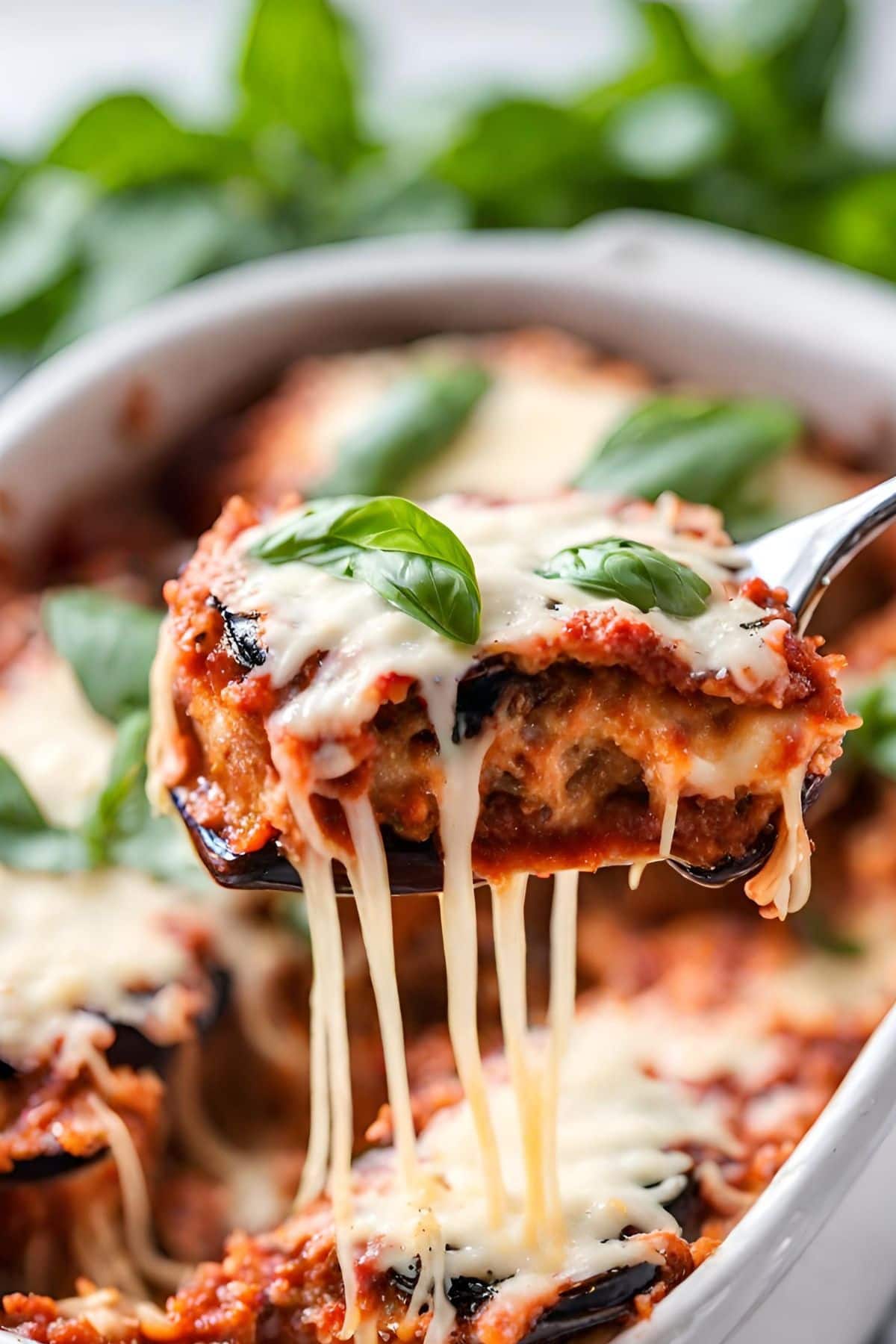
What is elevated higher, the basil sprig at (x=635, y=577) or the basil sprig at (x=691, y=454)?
the basil sprig at (x=635, y=577)

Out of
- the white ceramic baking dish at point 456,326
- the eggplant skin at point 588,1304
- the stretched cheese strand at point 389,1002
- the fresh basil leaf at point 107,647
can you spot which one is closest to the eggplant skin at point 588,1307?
the eggplant skin at point 588,1304

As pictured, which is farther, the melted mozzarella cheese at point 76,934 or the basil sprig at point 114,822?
the basil sprig at point 114,822

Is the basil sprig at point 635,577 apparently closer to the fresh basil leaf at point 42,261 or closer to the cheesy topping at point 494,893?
the cheesy topping at point 494,893

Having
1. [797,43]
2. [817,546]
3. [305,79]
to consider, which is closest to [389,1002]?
[817,546]

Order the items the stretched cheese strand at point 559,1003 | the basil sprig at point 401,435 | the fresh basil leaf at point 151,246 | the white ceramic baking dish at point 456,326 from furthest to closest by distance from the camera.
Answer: the fresh basil leaf at point 151,246
the white ceramic baking dish at point 456,326
the basil sprig at point 401,435
the stretched cheese strand at point 559,1003

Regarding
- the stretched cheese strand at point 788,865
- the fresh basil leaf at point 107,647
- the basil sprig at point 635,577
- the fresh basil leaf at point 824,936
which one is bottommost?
the fresh basil leaf at point 824,936

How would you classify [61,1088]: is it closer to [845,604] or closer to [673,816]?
[673,816]
